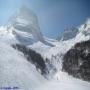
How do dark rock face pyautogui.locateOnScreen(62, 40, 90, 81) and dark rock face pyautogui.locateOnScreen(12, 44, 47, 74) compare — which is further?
dark rock face pyautogui.locateOnScreen(62, 40, 90, 81)

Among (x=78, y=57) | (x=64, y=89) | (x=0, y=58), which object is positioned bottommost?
(x=64, y=89)

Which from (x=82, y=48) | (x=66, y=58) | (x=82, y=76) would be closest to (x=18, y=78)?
(x=82, y=76)

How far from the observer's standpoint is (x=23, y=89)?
3812 centimetres

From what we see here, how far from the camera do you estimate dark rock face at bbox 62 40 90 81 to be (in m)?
115

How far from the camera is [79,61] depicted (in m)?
125

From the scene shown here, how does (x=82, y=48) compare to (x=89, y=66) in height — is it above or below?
above

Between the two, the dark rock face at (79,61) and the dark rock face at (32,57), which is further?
the dark rock face at (79,61)

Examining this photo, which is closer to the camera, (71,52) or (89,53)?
(89,53)

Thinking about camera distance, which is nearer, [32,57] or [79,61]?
[32,57]

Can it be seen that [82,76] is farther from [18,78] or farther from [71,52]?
[18,78]

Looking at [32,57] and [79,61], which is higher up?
[32,57]

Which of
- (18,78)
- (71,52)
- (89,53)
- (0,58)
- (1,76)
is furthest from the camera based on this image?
(71,52)

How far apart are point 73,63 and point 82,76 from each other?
21.3 m

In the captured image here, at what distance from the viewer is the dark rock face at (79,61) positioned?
115 metres
